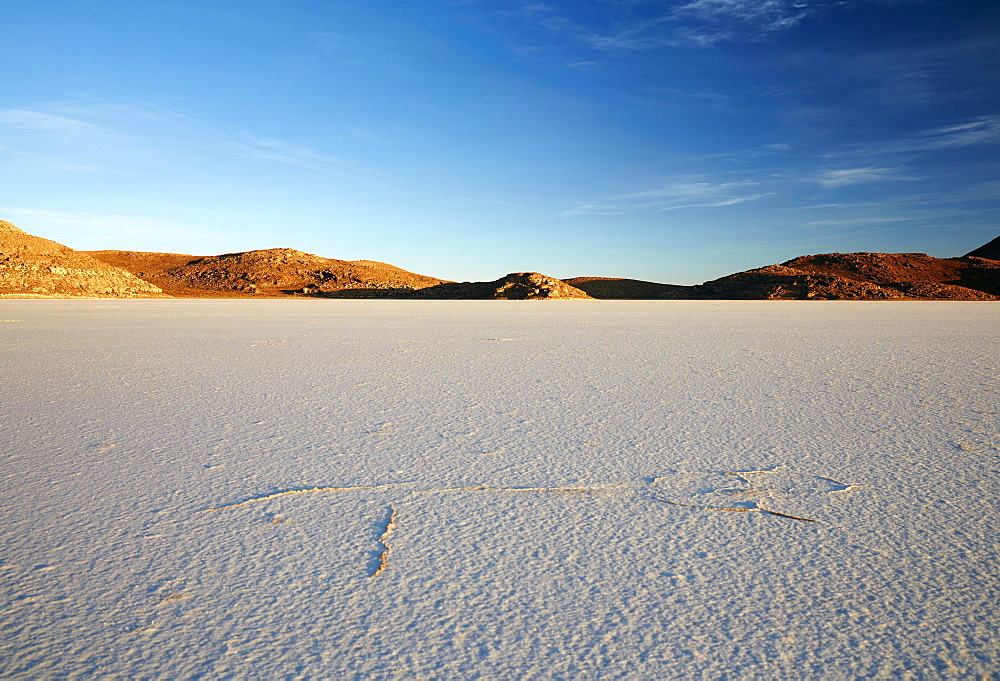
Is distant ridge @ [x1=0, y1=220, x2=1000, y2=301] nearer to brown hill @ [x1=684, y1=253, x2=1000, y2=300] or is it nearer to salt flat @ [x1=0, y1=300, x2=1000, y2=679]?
brown hill @ [x1=684, y1=253, x2=1000, y2=300]

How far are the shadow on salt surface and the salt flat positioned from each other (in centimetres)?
1

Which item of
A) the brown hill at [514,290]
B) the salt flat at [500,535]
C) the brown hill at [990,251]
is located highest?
the brown hill at [990,251]

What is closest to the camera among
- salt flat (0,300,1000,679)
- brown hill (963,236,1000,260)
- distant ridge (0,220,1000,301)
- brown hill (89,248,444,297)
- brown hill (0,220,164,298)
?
salt flat (0,300,1000,679)

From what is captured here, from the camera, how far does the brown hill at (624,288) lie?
73625mm

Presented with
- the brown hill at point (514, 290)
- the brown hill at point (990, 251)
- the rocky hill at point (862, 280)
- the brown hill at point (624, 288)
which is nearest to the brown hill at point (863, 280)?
the rocky hill at point (862, 280)

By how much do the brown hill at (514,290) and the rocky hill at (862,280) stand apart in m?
17.9

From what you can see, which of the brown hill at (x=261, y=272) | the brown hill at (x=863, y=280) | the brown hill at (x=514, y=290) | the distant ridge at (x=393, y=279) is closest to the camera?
the distant ridge at (x=393, y=279)

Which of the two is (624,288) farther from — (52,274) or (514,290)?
(52,274)

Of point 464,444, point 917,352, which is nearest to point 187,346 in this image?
point 464,444

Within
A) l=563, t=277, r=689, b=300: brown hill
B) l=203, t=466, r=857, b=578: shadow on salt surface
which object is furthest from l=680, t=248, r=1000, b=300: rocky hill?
l=203, t=466, r=857, b=578: shadow on salt surface

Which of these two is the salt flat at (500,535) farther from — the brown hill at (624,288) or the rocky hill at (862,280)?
the brown hill at (624,288)

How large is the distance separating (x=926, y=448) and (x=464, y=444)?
2.37m

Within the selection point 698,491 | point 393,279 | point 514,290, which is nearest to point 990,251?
point 514,290

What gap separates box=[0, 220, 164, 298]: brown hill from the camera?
154 feet
